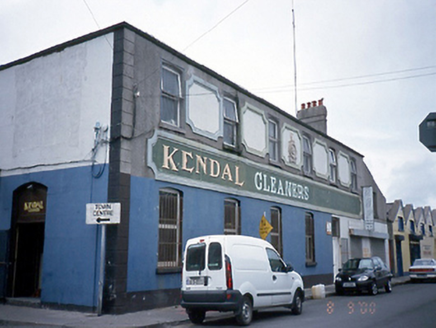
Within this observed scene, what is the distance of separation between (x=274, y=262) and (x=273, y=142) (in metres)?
9.28

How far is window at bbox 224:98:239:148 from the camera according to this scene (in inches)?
731

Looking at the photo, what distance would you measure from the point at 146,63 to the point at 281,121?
9269mm

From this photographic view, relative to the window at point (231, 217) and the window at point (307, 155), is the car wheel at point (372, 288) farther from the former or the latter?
the window at point (307, 155)

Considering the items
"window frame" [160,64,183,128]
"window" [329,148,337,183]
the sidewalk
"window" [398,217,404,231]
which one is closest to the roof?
"window frame" [160,64,183,128]

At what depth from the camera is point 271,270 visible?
12.9 metres

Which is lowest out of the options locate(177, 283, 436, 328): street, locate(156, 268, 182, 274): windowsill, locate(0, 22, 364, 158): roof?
locate(177, 283, 436, 328): street

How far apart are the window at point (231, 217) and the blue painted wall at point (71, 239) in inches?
221

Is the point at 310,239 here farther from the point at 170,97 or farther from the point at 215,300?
the point at 215,300

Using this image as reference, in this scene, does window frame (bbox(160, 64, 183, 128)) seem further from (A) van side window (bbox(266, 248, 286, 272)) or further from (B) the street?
(B) the street

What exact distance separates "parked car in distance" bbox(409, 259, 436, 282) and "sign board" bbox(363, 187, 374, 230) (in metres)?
3.60

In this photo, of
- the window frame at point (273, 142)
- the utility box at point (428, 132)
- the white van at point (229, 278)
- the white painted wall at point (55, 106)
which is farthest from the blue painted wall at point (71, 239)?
the utility box at point (428, 132)

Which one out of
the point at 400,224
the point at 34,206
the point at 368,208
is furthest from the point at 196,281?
the point at 400,224

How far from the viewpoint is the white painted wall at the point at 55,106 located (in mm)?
14141

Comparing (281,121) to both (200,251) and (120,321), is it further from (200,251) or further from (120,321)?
(120,321)
